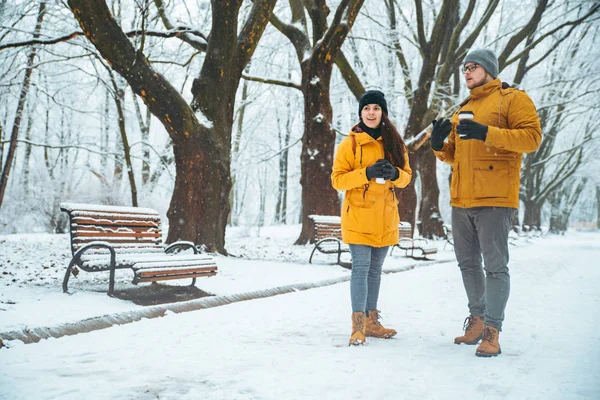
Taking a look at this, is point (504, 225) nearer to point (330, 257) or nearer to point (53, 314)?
point (53, 314)

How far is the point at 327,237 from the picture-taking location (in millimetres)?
9289

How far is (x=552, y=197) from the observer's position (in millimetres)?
41188

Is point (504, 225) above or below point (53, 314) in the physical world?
above

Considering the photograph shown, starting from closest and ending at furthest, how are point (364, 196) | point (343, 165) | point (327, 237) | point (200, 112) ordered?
point (364, 196) → point (343, 165) → point (200, 112) → point (327, 237)

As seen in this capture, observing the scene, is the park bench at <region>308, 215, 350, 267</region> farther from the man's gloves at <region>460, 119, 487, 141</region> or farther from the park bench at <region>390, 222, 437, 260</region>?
the man's gloves at <region>460, 119, 487, 141</region>

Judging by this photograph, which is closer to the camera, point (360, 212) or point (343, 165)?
point (360, 212)

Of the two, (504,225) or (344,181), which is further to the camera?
(344,181)

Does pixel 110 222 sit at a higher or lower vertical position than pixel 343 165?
lower

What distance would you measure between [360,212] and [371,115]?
2.46ft

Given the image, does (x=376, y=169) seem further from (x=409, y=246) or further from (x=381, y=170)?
(x=409, y=246)

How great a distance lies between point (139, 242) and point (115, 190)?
1345 cm

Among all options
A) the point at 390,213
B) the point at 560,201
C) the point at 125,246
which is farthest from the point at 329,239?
the point at 560,201

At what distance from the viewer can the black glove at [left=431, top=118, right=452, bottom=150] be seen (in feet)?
11.2

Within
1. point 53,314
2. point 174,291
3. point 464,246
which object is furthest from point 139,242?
point 464,246
